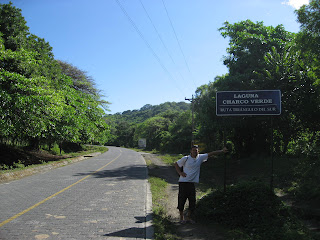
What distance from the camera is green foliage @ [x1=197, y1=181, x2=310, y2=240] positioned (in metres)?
5.05

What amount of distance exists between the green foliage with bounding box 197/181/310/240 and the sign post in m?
0.82

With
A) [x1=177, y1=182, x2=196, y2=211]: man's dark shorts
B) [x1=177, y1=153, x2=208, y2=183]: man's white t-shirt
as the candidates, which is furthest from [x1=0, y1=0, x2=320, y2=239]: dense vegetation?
A: [x1=177, y1=153, x2=208, y2=183]: man's white t-shirt

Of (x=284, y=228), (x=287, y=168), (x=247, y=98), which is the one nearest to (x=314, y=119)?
(x=287, y=168)

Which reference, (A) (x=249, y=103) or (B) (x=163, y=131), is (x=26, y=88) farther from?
(B) (x=163, y=131)

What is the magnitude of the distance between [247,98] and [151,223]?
3989mm

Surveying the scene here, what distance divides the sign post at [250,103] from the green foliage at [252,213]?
2.68 ft

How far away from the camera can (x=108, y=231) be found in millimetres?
5086

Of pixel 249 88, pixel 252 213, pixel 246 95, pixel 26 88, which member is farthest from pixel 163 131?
pixel 252 213

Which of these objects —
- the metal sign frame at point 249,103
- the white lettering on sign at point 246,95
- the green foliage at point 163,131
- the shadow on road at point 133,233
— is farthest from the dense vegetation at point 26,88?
the green foliage at point 163,131

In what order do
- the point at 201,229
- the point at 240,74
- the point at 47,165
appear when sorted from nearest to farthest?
the point at 201,229 → the point at 47,165 → the point at 240,74

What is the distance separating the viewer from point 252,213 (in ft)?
19.4

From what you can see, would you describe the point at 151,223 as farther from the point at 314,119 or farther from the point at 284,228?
the point at 314,119

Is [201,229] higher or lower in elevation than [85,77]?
lower

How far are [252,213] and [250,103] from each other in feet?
9.08
